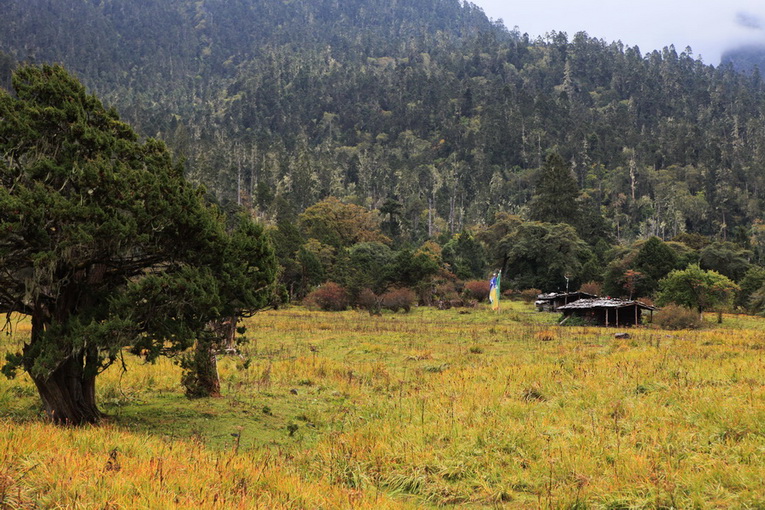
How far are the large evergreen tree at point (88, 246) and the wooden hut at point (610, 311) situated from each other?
120ft

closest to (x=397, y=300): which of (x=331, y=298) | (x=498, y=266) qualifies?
(x=331, y=298)

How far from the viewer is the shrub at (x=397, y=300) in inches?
2031

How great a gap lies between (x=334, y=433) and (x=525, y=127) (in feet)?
502

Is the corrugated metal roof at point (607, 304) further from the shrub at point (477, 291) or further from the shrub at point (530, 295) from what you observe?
the shrub at point (530, 295)

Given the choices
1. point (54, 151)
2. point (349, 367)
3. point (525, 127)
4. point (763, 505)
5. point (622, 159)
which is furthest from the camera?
point (525, 127)

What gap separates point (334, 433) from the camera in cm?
1007

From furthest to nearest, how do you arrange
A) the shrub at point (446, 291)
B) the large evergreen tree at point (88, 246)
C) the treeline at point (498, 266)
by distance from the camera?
1. the shrub at point (446, 291)
2. the treeline at point (498, 266)
3. the large evergreen tree at point (88, 246)

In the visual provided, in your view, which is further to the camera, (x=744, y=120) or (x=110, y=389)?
(x=744, y=120)

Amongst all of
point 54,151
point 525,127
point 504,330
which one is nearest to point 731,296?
point 504,330

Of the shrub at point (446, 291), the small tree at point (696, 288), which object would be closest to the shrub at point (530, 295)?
the shrub at point (446, 291)

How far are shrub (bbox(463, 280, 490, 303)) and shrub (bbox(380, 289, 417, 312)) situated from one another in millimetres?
11472

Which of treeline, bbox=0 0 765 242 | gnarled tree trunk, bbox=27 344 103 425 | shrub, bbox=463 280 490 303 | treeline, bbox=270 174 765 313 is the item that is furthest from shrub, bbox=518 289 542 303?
gnarled tree trunk, bbox=27 344 103 425

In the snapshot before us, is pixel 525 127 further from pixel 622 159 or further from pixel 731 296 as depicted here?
pixel 731 296

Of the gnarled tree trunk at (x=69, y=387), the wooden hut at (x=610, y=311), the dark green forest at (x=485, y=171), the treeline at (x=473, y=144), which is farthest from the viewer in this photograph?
the treeline at (x=473, y=144)
